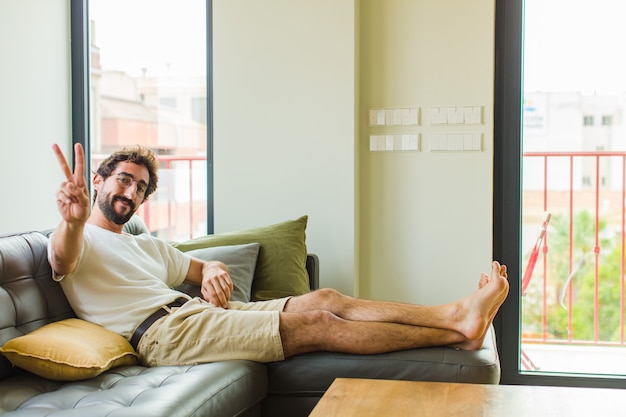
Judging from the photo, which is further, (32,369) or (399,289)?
(399,289)

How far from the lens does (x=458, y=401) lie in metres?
2.05

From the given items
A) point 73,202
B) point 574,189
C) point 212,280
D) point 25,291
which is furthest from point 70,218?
point 574,189

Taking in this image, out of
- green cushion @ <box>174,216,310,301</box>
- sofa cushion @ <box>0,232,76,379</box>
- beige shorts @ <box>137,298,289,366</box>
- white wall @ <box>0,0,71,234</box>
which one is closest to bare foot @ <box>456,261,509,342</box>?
beige shorts @ <box>137,298,289,366</box>

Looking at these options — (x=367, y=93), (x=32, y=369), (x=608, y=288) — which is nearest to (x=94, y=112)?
(x=367, y=93)

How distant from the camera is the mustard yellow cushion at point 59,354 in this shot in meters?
2.24

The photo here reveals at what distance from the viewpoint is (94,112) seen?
13.2ft

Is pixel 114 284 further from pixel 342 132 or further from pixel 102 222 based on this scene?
pixel 342 132

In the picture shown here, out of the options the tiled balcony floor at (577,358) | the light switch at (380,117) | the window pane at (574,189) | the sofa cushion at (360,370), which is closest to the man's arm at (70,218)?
the sofa cushion at (360,370)

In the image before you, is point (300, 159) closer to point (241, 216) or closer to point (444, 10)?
point (241, 216)

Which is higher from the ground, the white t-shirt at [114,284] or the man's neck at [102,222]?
the man's neck at [102,222]

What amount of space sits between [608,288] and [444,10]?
155 cm

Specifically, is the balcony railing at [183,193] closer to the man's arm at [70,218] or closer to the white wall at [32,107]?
the white wall at [32,107]

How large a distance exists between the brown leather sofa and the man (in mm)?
55

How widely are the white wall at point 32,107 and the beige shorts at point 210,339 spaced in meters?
1.24
